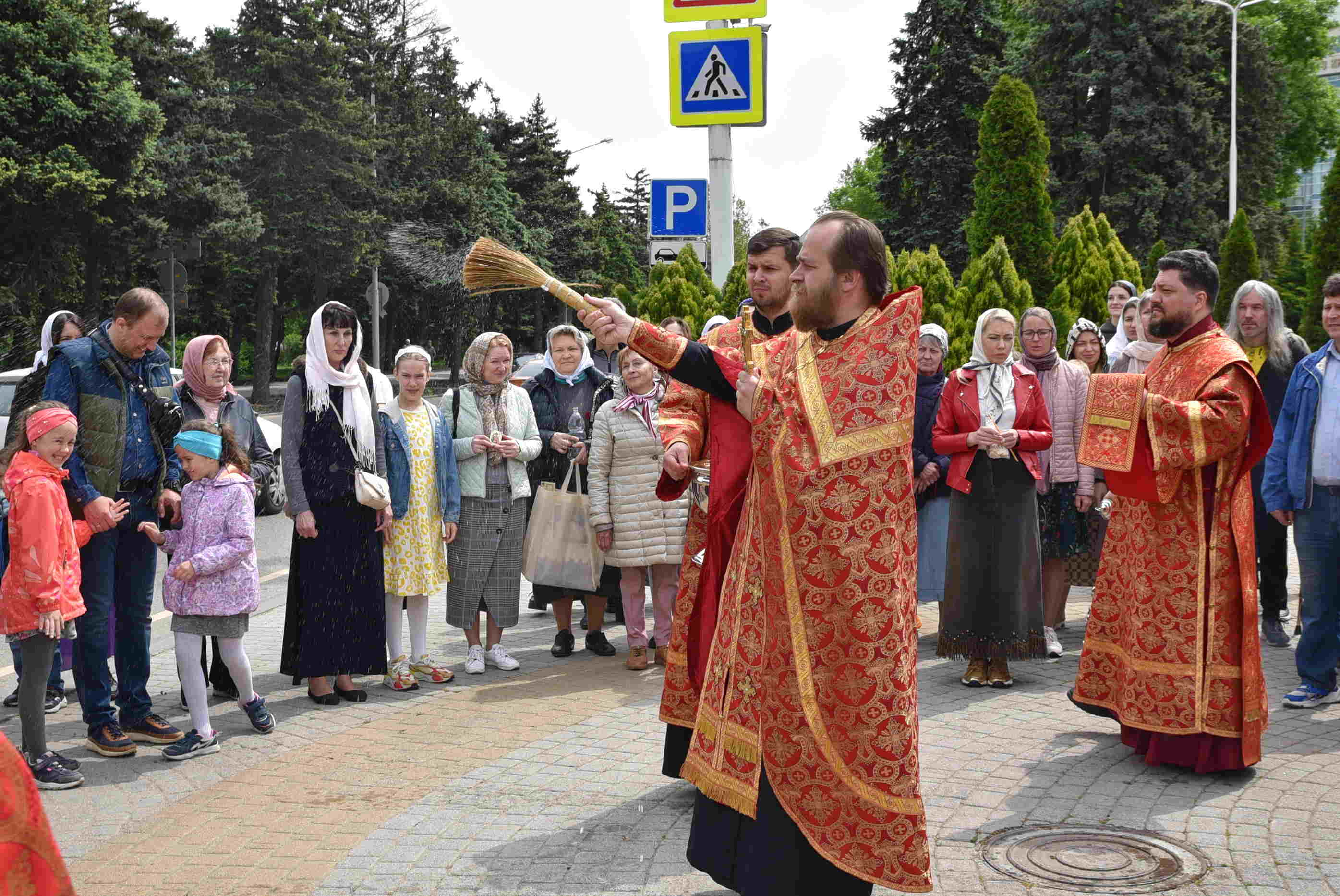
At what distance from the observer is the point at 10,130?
3244 cm

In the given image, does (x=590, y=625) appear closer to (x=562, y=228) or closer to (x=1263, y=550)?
(x=1263, y=550)

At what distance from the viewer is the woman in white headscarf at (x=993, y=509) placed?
292 inches

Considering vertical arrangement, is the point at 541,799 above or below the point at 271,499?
below

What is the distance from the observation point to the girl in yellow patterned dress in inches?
297

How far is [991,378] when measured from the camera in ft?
24.8

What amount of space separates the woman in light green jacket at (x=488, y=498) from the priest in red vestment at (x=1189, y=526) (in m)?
3.64

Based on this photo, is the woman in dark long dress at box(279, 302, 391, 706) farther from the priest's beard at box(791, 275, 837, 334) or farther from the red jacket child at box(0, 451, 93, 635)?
the priest's beard at box(791, 275, 837, 334)

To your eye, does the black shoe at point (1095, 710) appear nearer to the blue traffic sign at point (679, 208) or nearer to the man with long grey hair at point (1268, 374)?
the man with long grey hair at point (1268, 374)

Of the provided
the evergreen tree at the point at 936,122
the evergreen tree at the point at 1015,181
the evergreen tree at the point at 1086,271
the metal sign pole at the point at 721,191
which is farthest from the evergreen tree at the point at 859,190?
the metal sign pole at the point at 721,191

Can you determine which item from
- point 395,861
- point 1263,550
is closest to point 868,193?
point 1263,550

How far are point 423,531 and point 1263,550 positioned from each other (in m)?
5.39

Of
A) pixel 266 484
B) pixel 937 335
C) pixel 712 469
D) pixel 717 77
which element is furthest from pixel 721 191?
pixel 712 469

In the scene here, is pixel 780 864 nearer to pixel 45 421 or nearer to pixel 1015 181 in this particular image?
pixel 45 421

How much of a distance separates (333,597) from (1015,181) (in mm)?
24918
